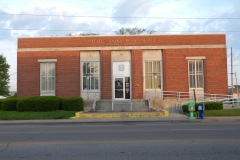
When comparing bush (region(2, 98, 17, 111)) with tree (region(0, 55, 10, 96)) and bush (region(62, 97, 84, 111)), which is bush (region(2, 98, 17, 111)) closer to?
bush (region(62, 97, 84, 111))

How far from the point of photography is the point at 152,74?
34344 mm

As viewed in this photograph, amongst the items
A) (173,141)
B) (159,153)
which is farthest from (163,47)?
(159,153)

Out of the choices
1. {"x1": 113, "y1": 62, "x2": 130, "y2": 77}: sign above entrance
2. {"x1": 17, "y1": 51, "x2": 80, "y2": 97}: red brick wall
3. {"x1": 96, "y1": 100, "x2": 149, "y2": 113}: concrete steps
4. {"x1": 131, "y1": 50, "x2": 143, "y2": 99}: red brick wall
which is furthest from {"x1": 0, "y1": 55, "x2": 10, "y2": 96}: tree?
{"x1": 96, "y1": 100, "x2": 149, "y2": 113}: concrete steps

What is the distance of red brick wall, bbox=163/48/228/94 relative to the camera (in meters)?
33.6

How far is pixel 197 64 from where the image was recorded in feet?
112

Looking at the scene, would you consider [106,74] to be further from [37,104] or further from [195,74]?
[195,74]

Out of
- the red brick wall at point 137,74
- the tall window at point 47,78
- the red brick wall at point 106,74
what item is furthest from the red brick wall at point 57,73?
the red brick wall at point 137,74

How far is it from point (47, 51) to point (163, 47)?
38.4ft

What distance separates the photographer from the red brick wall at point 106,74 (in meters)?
34.0

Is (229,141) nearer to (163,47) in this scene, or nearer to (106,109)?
(106,109)

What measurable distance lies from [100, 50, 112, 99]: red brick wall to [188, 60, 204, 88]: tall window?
26.2 ft

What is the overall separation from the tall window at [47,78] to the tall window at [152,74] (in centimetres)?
955

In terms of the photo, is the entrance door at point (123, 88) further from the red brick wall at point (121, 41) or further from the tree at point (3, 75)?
the tree at point (3, 75)

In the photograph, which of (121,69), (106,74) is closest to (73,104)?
(106,74)
